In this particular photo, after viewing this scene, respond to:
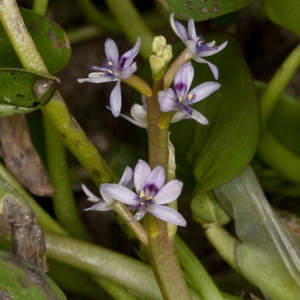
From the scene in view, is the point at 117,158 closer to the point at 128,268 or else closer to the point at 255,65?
the point at 128,268

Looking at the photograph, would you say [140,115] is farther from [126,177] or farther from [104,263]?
[104,263]

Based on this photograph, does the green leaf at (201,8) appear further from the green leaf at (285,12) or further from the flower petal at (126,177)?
the flower petal at (126,177)

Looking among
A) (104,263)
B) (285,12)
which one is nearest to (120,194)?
(104,263)

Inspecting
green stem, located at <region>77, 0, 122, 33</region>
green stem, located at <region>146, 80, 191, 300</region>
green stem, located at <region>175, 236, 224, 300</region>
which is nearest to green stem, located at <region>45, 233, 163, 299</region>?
green stem, located at <region>175, 236, 224, 300</region>

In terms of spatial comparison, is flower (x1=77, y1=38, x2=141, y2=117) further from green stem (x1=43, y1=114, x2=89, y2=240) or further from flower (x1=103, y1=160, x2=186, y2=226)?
green stem (x1=43, y1=114, x2=89, y2=240)

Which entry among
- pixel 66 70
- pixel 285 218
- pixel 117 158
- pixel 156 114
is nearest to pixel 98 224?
pixel 117 158
